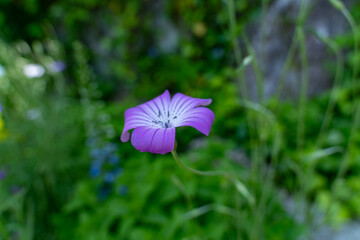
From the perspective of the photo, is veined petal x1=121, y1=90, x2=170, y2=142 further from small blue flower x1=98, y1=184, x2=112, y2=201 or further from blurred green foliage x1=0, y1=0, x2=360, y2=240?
small blue flower x1=98, y1=184, x2=112, y2=201

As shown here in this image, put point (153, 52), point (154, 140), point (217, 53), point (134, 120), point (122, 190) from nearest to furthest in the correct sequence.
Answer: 1. point (154, 140)
2. point (134, 120)
3. point (122, 190)
4. point (217, 53)
5. point (153, 52)

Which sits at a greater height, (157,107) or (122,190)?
(122,190)

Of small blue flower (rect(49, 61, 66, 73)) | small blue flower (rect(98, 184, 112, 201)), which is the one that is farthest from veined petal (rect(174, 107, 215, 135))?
small blue flower (rect(49, 61, 66, 73))

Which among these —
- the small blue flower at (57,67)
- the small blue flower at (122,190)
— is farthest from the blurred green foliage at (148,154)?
the small blue flower at (57,67)

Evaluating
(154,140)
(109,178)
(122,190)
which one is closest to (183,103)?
(154,140)

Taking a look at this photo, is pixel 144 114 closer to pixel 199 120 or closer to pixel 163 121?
pixel 163 121

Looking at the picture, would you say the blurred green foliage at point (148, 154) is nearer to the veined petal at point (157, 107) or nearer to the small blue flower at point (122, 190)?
the small blue flower at point (122, 190)

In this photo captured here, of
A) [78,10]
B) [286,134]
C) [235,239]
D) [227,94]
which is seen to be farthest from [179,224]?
[78,10]
